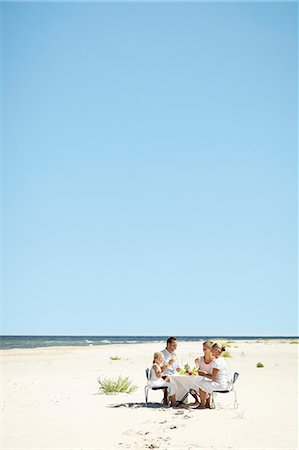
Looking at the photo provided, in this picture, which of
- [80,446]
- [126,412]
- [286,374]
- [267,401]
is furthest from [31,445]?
[286,374]

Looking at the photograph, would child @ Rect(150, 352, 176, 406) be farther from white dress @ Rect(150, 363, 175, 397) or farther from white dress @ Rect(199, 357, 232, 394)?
white dress @ Rect(199, 357, 232, 394)

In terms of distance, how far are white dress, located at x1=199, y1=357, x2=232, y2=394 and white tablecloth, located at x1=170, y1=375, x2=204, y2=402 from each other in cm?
11

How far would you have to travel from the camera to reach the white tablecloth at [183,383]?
9453 millimetres

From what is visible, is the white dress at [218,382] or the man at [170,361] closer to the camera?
the white dress at [218,382]

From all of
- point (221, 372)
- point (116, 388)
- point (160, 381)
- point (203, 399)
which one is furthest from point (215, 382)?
point (116, 388)

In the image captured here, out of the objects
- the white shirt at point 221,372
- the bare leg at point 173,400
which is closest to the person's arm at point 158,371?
the bare leg at point 173,400

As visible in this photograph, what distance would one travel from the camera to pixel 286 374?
1667 cm

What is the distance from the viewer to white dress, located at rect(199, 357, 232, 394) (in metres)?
9.34

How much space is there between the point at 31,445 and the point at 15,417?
2.02 meters

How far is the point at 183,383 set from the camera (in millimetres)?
9594

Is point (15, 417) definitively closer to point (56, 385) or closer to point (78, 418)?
point (78, 418)

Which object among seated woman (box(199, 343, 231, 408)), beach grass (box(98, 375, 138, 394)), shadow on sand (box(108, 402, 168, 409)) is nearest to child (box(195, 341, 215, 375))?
seated woman (box(199, 343, 231, 408))

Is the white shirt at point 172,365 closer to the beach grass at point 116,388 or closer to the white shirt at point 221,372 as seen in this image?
the white shirt at point 221,372

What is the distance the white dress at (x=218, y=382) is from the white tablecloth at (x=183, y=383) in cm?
11
